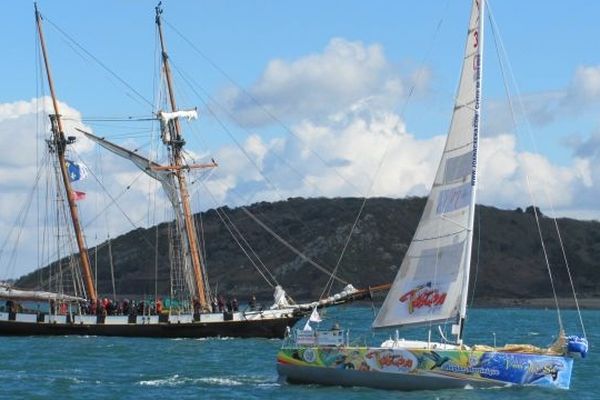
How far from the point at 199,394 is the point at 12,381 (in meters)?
9.08

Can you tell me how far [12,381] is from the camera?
51.9 meters

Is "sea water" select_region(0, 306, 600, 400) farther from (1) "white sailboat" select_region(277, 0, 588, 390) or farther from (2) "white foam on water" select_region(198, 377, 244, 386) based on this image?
(1) "white sailboat" select_region(277, 0, 588, 390)

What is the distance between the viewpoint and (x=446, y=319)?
1791 inches

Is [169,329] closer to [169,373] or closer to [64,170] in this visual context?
[64,170]

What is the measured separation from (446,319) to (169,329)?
1612 inches

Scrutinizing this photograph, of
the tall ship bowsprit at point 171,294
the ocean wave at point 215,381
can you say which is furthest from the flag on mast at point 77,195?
the ocean wave at point 215,381

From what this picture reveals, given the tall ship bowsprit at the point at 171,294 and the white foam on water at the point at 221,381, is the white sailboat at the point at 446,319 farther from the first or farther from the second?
the tall ship bowsprit at the point at 171,294

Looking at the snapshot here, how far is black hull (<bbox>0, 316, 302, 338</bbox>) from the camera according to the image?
272 feet

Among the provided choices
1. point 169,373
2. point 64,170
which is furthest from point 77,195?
point 169,373

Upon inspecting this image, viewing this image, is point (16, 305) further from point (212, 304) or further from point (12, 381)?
point (12, 381)

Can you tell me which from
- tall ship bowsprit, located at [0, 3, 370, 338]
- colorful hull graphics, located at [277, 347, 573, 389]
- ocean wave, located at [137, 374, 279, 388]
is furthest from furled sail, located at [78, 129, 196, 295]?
colorful hull graphics, located at [277, 347, 573, 389]

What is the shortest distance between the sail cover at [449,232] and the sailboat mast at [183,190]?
130ft

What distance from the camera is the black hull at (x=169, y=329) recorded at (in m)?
82.8

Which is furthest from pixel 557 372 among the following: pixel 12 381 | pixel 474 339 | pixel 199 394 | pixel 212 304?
pixel 212 304
